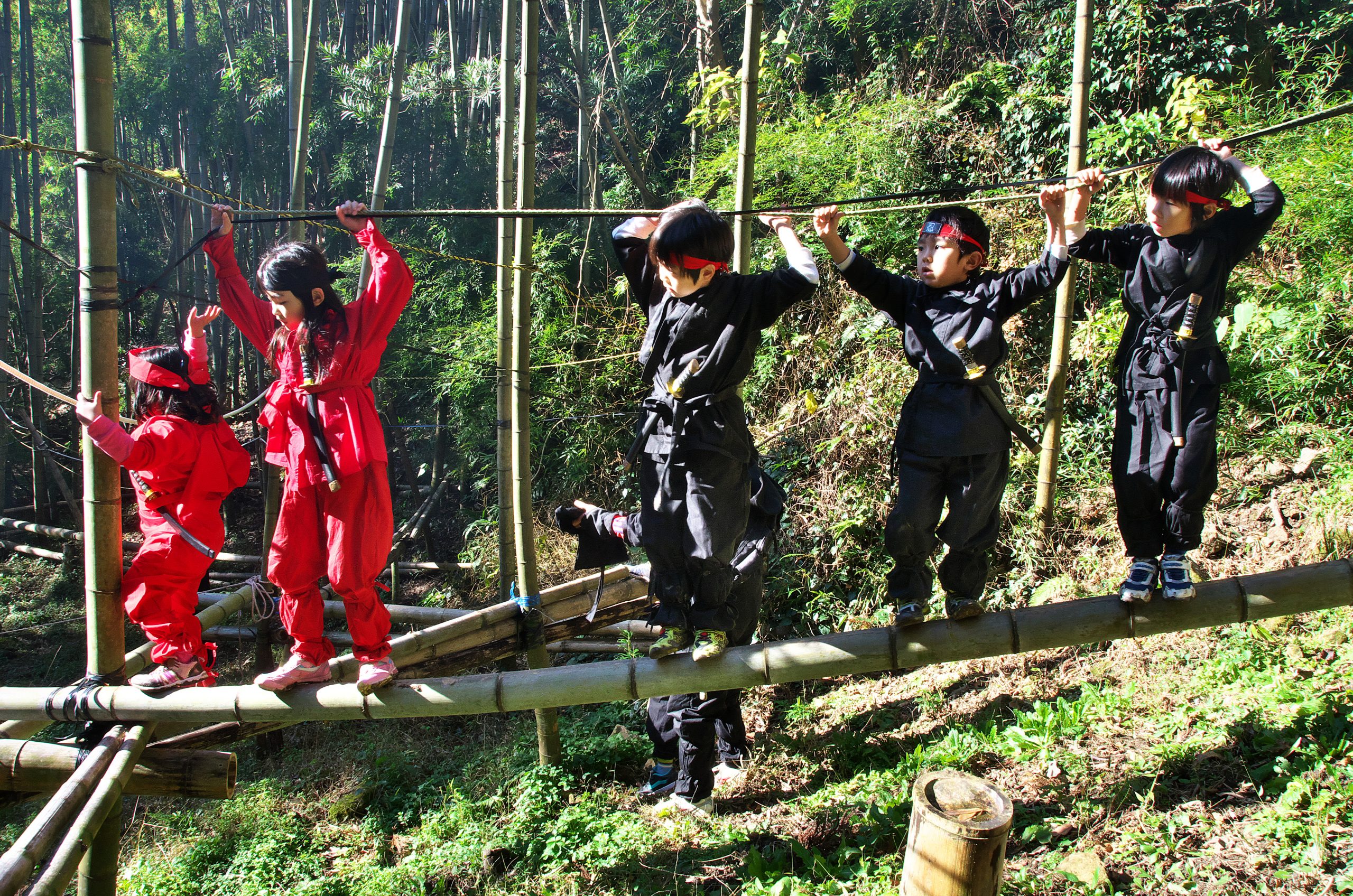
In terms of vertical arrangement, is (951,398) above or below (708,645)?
above

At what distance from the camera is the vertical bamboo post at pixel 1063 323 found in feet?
14.8

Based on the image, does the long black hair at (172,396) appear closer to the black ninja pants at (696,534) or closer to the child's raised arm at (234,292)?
the child's raised arm at (234,292)

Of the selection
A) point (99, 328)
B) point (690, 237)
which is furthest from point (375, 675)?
point (690, 237)

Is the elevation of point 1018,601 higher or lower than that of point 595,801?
higher

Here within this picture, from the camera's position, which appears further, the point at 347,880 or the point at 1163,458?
the point at 347,880

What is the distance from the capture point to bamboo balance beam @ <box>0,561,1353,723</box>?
9.87 ft

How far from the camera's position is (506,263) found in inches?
171

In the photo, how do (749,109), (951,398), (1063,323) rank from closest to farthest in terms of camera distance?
(951,398) → (749,109) → (1063,323)

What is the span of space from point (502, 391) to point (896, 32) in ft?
22.0

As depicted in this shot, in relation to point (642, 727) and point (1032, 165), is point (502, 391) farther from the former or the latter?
point (1032, 165)

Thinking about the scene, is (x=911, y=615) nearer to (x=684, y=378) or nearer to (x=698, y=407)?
(x=698, y=407)

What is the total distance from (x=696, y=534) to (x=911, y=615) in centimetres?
81

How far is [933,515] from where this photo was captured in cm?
298

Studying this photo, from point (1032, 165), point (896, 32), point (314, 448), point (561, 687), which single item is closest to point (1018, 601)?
point (561, 687)
